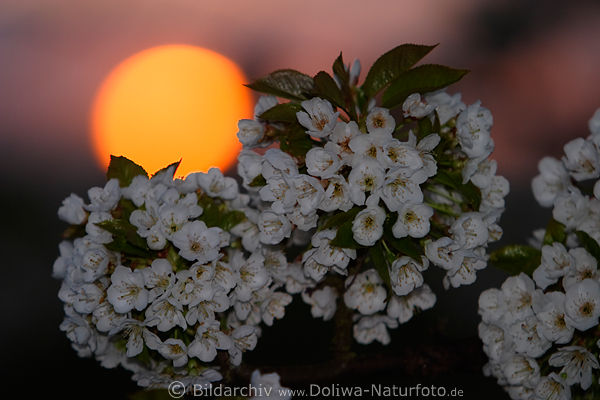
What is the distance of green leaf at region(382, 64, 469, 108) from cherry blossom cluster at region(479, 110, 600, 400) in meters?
0.52

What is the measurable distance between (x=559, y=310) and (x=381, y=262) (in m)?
0.50

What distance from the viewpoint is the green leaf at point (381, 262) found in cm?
160

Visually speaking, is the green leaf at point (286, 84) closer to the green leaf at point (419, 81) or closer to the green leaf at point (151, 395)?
the green leaf at point (419, 81)

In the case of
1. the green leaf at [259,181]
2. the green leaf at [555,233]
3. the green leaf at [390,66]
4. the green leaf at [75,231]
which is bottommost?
the green leaf at [555,233]

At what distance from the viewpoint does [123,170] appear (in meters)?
1.85

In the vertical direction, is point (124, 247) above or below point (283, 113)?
below

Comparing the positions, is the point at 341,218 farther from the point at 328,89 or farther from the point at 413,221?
the point at 328,89

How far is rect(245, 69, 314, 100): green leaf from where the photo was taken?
178 cm

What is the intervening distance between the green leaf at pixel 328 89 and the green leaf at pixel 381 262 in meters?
0.40

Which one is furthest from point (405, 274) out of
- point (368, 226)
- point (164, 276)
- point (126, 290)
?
point (126, 290)

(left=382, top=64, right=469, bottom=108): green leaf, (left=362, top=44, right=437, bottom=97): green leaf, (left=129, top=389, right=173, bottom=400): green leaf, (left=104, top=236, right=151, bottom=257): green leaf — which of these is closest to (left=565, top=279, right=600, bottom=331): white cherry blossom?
(left=382, top=64, right=469, bottom=108): green leaf

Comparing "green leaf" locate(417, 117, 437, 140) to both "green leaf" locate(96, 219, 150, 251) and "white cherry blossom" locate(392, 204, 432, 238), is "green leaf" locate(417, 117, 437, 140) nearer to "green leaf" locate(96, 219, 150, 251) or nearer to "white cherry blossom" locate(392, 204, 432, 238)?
"white cherry blossom" locate(392, 204, 432, 238)

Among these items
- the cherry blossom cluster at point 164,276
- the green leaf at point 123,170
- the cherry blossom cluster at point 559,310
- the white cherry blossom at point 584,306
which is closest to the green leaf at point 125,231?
the cherry blossom cluster at point 164,276

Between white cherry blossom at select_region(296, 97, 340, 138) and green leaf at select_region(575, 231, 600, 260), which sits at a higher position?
white cherry blossom at select_region(296, 97, 340, 138)
